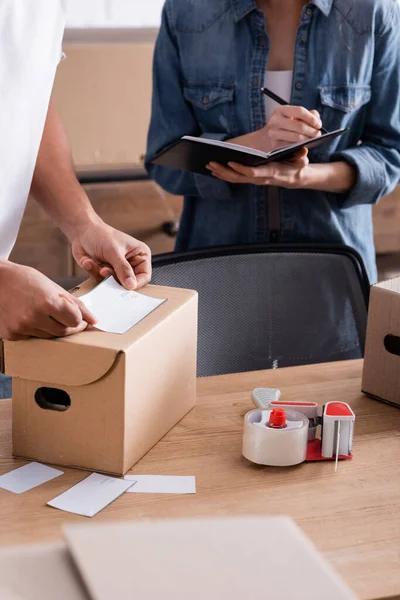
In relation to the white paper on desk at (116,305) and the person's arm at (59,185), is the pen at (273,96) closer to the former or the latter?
the person's arm at (59,185)

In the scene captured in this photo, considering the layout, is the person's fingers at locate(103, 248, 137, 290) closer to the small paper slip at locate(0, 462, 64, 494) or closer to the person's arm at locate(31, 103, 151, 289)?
the person's arm at locate(31, 103, 151, 289)

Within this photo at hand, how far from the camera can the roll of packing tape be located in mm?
Answer: 1186

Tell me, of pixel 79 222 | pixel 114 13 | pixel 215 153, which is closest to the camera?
pixel 79 222

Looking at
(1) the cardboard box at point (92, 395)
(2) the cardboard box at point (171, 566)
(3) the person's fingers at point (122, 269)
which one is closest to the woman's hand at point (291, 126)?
(3) the person's fingers at point (122, 269)

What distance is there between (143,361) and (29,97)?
612 millimetres

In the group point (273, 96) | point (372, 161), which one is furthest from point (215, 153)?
point (372, 161)

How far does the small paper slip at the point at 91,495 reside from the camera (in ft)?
3.51

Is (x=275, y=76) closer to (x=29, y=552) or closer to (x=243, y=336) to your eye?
(x=243, y=336)

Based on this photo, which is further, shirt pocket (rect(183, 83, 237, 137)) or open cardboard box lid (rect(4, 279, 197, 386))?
shirt pocket (rect(183, 83, 237, 137))

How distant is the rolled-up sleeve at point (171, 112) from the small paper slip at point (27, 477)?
42.3 inches

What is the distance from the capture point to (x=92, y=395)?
1.15 metres

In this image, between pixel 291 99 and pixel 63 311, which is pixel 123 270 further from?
pixel 291 99

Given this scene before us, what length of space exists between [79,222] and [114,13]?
7.07 feet

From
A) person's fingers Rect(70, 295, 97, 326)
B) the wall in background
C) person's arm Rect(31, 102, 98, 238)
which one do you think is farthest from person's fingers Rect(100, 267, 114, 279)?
the wall in background
